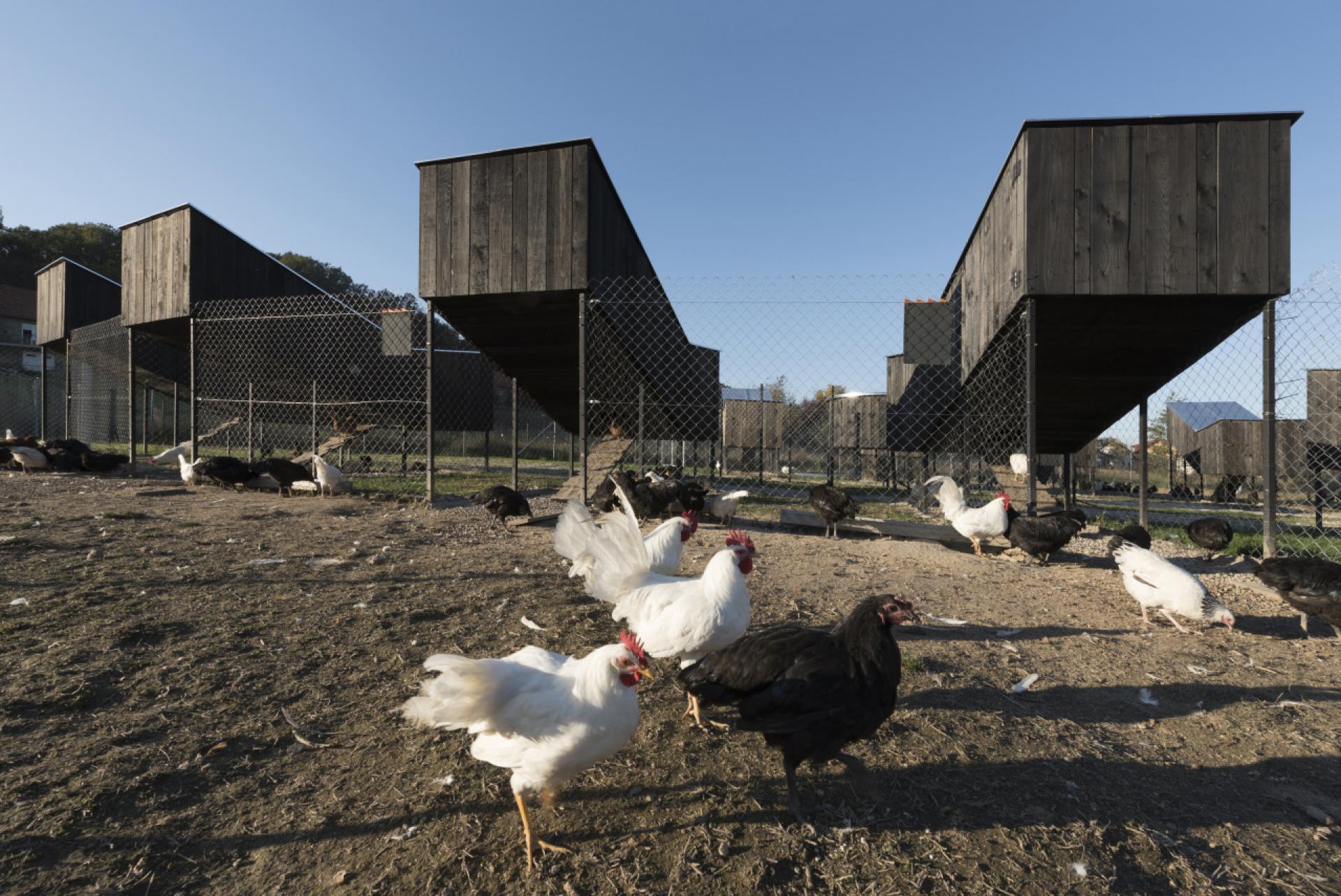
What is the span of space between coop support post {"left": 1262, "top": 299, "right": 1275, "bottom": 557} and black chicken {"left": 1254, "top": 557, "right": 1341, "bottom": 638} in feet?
5.67

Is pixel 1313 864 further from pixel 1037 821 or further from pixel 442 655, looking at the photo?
pixel 442 655

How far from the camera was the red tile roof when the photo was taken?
37219 mm

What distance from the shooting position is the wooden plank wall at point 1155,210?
19.9ft

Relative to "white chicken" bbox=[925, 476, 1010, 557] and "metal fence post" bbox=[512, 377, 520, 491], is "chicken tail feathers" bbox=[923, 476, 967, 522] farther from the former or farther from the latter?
"metal fence post" bbox=[512, 377, 520, 491]

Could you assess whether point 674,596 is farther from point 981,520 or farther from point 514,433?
point 514,433

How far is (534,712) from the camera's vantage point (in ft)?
6.77

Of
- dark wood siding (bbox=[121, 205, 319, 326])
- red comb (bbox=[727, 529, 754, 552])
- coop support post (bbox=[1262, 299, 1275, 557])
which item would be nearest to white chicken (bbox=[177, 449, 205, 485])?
dark wood siding (bbox=[121, 205, 319, 326])

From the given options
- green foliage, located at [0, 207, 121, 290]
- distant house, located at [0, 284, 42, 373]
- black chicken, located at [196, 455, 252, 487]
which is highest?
green foliage, located at [0, 207, 121, 290]

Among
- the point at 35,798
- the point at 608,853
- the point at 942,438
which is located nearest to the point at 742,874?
the point at 608,853

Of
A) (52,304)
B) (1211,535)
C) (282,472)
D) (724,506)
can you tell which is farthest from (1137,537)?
(52,304)

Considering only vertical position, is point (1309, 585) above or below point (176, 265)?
below

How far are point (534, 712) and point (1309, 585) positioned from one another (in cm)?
578

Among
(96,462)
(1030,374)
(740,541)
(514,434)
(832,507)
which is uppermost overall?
(1030,374)

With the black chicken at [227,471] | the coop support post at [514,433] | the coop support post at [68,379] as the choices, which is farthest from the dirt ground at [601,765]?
the coop support post at [68,379]
